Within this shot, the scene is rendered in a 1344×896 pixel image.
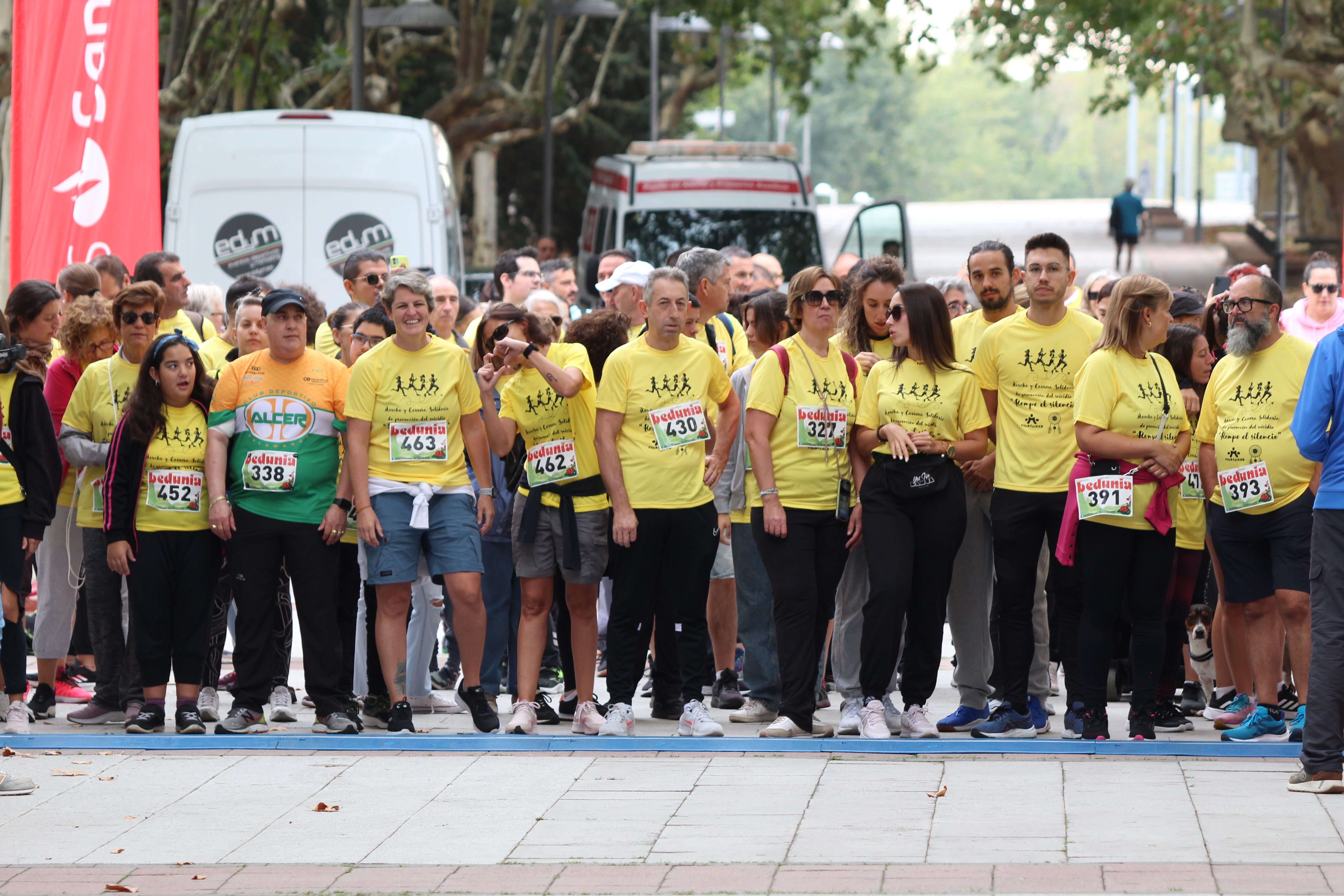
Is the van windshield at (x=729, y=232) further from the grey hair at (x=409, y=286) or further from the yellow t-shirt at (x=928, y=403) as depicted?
the yellow t-shirt at (x=928, y=403)

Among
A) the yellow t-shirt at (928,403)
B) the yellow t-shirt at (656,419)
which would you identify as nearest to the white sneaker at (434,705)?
the yellow t-shirt at (656,419)

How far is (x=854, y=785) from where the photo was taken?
716 cm

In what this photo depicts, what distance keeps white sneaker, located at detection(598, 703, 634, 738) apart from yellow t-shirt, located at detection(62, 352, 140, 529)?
2405 mm

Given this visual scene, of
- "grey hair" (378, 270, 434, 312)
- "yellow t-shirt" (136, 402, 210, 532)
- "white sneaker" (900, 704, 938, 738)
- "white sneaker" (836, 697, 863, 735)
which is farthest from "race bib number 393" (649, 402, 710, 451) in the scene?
"yellow t-shirt" (136, 402, 210, 532)

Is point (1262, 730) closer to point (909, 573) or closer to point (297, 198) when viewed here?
point (909, 573)

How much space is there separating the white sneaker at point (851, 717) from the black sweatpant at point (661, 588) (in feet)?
0.97

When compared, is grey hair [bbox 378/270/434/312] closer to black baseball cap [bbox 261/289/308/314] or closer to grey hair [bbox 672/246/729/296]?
black baseball cap [bbox 261/289/308/314]

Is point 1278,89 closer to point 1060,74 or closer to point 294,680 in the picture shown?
point 294,680

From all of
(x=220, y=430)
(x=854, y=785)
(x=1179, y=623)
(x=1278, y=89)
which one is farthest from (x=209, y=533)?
(x=1278, y=89)

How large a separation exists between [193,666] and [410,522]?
1190 millimetres

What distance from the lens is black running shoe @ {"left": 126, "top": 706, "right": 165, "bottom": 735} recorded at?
8.34 m

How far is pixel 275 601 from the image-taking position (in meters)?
8.34

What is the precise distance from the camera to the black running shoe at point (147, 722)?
8336 millimetres

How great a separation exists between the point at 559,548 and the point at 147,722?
194 centimetres
